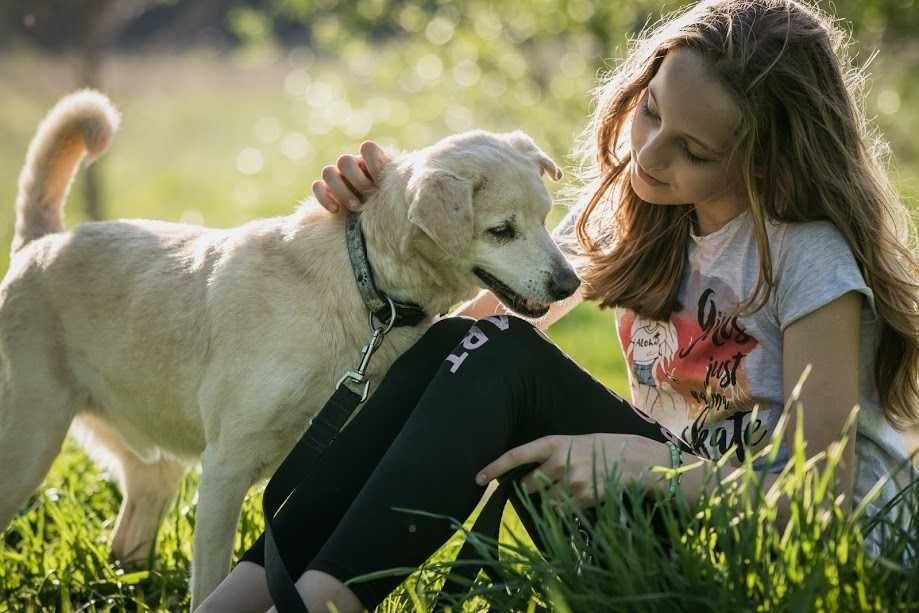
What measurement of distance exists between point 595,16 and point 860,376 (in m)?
5.88

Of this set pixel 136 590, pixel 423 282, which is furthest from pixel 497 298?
pixel 136 590

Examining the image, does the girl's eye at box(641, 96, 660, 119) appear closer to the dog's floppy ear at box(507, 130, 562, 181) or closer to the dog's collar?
the dog's floppy ear at box(507, 130, 562, 181)

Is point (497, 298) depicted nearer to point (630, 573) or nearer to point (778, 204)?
point (778, 204)

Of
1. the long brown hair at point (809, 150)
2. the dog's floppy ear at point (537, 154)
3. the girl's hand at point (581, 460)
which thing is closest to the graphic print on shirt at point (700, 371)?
the long brown hair at point (809, 150)

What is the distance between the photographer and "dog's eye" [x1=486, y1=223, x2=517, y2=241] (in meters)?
2.90

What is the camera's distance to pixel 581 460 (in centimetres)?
231

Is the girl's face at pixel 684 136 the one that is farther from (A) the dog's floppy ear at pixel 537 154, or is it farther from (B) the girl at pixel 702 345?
(A) the dog's floppy ear at pixel 537 154

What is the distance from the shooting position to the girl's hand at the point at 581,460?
A: 230 cm

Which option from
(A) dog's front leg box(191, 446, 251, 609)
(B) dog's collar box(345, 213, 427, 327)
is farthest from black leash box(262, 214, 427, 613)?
(A) dog's front leg box(191, 446, 251, 609)

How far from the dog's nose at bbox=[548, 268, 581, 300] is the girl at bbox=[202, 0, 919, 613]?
167 mm

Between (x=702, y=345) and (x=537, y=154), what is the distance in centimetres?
75

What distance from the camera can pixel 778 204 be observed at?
2.56 metres

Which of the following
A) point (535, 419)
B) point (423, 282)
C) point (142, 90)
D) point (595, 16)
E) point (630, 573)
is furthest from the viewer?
point (142, 90)

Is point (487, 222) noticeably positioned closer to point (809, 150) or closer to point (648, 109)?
point (648, 109)
